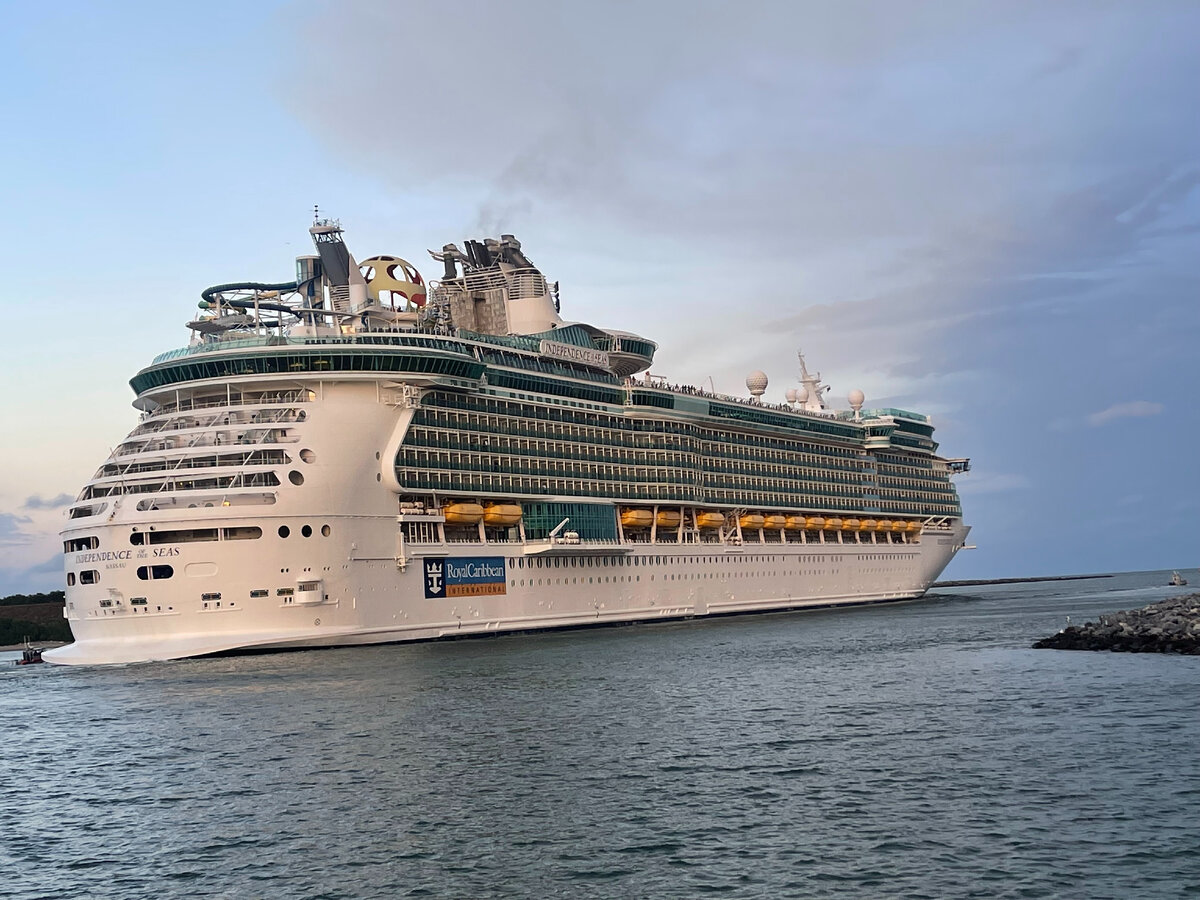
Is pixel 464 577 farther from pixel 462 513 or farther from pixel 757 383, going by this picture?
pixel 757 383

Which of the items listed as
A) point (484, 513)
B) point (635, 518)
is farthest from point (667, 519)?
point (484, 513)

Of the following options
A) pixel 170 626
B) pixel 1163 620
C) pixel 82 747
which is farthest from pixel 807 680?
pixel 170 626

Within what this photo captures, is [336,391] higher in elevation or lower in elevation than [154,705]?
higher

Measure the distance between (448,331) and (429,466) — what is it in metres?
9.81

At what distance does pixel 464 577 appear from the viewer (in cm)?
5897

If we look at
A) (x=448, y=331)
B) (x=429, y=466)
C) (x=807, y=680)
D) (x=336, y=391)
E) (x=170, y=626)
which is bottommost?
(x=807, y=680)

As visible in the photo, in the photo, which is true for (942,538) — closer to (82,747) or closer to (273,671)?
(273,671)

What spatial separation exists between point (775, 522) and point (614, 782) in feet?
222

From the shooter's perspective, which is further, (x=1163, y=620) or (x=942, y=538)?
(x=942, y=538)

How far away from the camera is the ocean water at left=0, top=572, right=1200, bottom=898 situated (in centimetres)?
1866

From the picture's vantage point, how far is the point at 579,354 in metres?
76.4

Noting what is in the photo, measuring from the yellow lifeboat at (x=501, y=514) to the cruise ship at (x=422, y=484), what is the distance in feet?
0.54

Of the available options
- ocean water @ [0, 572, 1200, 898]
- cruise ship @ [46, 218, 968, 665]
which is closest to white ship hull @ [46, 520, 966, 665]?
cruise ship @ [46, 218, 968, 665]

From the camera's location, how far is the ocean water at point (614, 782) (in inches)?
734
